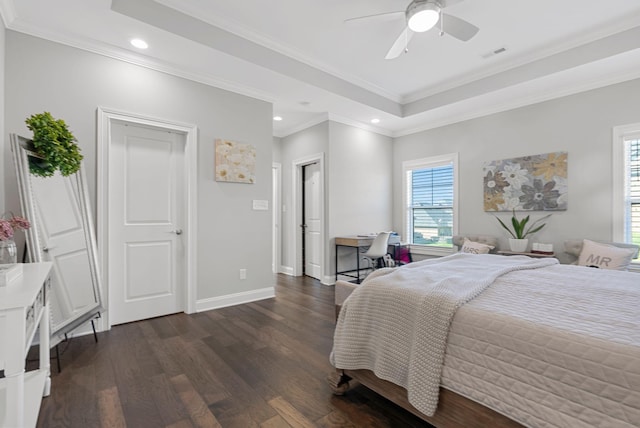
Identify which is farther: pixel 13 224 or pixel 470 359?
pixel 13 224

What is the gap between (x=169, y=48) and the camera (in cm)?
281

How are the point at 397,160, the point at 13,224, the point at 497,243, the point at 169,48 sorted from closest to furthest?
1. the point at 13,224
2. the point at 169,48
3. the point at 497,243
4. the point at 397,160

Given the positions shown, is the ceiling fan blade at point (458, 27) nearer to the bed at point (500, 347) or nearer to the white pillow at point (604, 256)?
the bed at point (500, 347)

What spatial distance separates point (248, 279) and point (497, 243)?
3.43m

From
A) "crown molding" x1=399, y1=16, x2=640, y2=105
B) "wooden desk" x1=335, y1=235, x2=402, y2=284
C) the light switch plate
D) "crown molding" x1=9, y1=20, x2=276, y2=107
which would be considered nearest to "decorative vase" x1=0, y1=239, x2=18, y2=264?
"crown molding" x1=9, y1=20, x2=276, y2=107

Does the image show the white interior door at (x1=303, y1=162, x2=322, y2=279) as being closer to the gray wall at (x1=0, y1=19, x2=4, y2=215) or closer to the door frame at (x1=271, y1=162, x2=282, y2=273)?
the door frame at (x1=271, y1=162, x2=282, y2=273)

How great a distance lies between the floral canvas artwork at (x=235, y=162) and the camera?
137 inches

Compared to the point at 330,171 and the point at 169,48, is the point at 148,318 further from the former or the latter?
the point at 330,171

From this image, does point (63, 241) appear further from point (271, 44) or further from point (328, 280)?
point (328, 280)

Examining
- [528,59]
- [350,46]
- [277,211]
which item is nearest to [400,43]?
[350,46]

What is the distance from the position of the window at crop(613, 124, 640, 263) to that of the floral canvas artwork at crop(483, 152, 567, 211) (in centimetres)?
46

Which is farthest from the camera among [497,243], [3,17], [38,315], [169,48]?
[497,243]

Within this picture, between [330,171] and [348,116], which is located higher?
[348,116]

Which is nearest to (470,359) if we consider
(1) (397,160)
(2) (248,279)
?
(2) (248,279)
